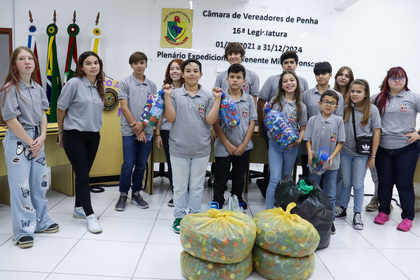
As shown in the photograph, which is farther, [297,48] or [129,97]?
[297,48]

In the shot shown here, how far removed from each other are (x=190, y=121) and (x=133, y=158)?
88 cm

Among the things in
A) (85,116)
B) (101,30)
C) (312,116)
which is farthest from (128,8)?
(312,116)

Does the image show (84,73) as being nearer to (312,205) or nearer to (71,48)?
(312,205)

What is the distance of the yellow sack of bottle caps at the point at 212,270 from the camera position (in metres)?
1.73

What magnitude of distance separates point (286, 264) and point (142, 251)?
37.1 inches

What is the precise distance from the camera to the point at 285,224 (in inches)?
71.6

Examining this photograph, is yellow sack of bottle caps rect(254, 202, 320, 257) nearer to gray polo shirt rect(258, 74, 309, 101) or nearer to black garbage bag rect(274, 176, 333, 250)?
black garbage bag rect(274, 176, 333, 250)

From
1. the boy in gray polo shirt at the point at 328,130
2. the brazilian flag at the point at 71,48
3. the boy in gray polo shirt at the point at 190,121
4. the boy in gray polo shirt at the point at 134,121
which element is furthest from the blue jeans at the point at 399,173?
the brazilian flag at the point at 71,48

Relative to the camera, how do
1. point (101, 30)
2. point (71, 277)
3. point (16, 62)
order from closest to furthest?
point (71, 277) → point (16, 62) → point (101, 30)

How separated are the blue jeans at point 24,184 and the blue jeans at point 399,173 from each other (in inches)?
106

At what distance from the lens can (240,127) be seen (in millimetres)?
2564

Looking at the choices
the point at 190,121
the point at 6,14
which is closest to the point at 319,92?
the point at 190,121

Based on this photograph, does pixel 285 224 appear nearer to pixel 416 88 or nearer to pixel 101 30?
pixel 101 30

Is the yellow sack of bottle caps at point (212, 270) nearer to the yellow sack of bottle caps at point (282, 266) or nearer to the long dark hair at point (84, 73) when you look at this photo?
the yellow sack of bottle caps at point (282, 266)
